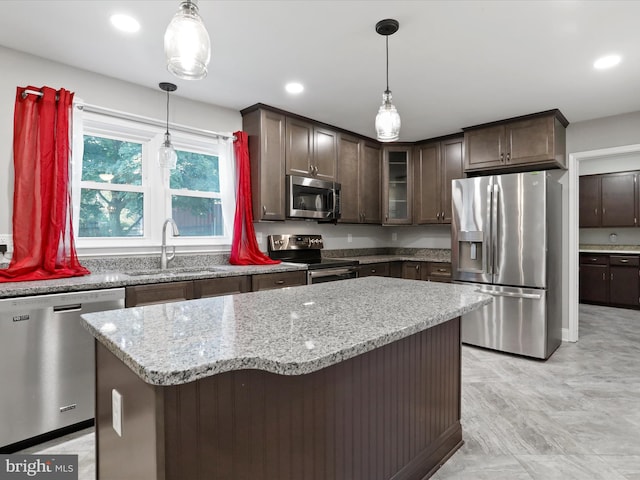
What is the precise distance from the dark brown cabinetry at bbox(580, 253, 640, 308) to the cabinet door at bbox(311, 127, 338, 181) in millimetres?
4681

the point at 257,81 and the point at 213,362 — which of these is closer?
the point at 213,362

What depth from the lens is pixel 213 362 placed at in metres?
0.87

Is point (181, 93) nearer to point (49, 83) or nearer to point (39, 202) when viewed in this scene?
point (49, 83)

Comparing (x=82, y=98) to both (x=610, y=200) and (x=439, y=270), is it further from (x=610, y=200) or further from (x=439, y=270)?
(x=610, y=200)

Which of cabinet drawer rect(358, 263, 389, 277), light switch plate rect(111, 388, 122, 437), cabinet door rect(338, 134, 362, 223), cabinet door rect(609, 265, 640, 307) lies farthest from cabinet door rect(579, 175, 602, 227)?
light switch plate rect(111, 388, 122, 437)

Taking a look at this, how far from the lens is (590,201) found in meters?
5.98

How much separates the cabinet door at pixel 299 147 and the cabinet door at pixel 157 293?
1.64m

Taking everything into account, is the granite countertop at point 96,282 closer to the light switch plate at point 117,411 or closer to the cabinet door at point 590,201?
the light switch plate at point 117,411

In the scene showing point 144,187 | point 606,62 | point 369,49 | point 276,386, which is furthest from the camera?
point 144,187

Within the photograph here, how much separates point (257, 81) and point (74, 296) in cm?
204

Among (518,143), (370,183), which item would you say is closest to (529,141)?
(518,143)

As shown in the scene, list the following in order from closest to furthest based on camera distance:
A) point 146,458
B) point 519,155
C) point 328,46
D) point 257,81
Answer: point 146,458, point 328,46, point 257,81, point 519,155

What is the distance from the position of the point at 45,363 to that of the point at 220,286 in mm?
1147

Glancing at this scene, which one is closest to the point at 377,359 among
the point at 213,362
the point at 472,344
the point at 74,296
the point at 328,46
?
the point at 213,362
